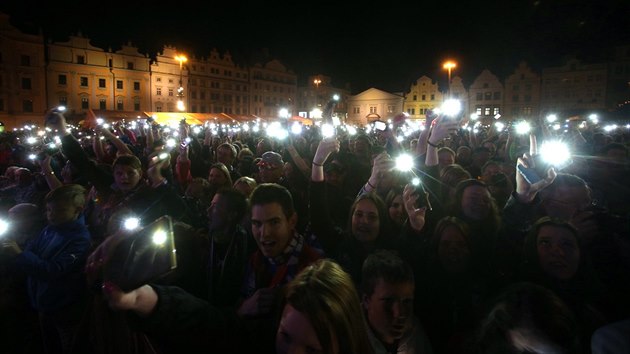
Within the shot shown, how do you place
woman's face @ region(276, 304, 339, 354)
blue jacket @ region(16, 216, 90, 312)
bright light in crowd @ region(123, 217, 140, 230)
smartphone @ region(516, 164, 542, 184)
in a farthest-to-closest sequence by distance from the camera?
smartphone @ region(516, 164, 542, 184), blue jacket @ region(16, 216, 90, 312), woman's face @ region(276, 304, 339, 354), bright light in crowd @ region(123, 217, 140, 230)

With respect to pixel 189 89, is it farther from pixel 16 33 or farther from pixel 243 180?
pixel 243 180

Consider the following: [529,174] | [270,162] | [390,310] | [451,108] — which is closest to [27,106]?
[270,162]

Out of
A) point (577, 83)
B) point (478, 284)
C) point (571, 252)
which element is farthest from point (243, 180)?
point (577, 83)

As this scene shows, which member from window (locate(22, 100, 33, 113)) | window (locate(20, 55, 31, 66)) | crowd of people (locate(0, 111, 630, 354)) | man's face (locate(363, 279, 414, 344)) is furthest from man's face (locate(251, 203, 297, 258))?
window (locate(20, 55, 31, 66))

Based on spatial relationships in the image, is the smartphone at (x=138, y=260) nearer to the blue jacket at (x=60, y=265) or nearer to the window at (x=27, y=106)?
the blue jacket at (x=60, y=265)

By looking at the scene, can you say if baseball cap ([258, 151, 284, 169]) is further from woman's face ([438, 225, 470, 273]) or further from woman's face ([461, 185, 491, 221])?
woman's face ([438, 225, 470, 273])

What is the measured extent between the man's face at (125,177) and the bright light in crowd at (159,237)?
3.84 meters

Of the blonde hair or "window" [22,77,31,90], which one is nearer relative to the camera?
the blonde hair

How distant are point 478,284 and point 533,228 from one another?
661 mm

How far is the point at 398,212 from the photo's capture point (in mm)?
4234

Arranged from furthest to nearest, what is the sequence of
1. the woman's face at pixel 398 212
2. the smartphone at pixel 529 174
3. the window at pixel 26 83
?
the window at pixel 26 83 < the smartphone at pixel 529 174 < the woman's face at pixel 398 212

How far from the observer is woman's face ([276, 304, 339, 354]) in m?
1.67

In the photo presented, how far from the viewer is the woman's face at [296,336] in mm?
1667

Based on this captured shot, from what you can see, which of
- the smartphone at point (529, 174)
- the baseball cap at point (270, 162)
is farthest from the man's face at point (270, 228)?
the baseball cap at point (270, 162)
